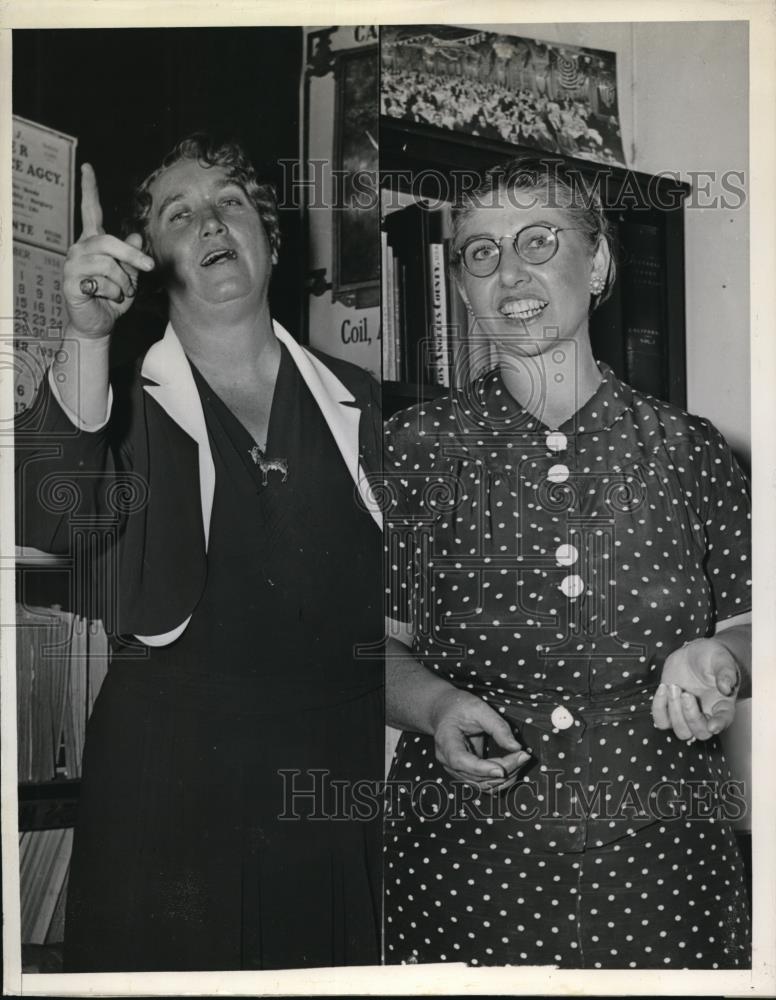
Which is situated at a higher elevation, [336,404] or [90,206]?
[90,206]

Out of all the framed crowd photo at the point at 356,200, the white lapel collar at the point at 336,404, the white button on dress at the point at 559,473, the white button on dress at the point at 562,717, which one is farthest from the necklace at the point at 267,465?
the white button on dress at the point at 562,717

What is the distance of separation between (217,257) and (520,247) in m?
0.58

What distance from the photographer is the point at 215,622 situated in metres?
1.92

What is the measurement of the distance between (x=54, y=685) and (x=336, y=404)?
78 cm

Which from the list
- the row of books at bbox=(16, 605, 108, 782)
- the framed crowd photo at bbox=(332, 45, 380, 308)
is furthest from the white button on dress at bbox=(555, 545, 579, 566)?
the row of books at bbox=(16, 605, 108, 782)

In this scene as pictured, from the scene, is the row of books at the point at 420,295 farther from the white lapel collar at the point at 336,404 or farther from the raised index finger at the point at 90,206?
the raised index finger at the point at 90,206

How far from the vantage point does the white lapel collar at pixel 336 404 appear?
195 cm

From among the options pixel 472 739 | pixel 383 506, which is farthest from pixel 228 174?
pixel 472 739

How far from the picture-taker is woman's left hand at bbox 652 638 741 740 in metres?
1.86

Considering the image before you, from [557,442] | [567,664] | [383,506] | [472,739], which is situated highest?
[557,442]

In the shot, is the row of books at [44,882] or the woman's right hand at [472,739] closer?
the woman's right hand at [472,739]

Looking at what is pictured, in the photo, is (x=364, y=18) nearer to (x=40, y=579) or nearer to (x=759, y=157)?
(x=759, y=157)

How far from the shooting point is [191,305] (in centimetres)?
193

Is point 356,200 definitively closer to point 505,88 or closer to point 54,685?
point 505,88
